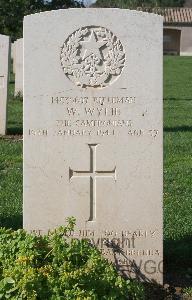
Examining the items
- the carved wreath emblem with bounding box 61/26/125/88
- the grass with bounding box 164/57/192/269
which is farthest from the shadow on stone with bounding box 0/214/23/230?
the carved wreath emblem with bounding box 61/26/125/88

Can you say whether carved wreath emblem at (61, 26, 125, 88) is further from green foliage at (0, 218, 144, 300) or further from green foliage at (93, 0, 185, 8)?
green foliage at (93, 0, 185, 8)

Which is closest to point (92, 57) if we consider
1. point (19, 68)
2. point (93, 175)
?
point (93, 175)

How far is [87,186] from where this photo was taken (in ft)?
16.4

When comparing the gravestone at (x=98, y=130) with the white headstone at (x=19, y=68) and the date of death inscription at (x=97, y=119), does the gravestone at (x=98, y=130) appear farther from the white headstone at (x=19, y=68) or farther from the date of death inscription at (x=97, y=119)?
the white headstone at (x=19, y=68)

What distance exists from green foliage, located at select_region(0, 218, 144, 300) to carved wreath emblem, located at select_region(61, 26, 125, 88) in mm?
1001

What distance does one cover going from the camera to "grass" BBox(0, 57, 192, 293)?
227 inches

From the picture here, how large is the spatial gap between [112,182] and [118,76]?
0.74 meters

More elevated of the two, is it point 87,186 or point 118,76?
point 118,76

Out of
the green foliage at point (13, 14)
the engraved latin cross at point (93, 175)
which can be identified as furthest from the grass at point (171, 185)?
the green foliage at point (13, 14)

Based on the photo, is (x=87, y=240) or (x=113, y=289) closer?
(x=113, y=289)

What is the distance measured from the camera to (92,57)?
485 centimetres

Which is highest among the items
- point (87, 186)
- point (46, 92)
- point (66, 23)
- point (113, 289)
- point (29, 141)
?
point (66, 23)

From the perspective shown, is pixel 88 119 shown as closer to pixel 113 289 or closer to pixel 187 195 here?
pixel 113 289

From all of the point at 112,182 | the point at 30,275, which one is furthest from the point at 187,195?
the point at 30,275
